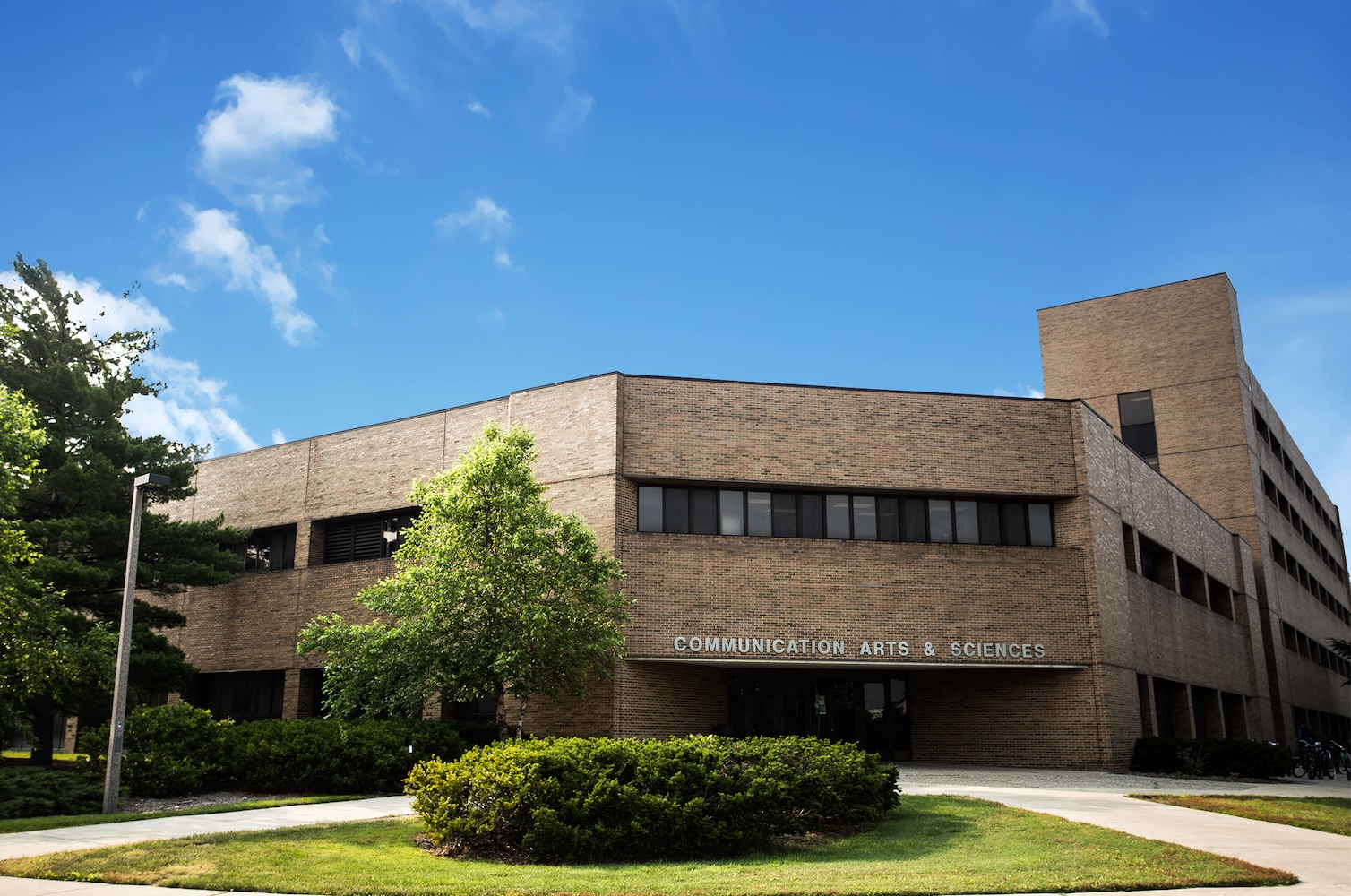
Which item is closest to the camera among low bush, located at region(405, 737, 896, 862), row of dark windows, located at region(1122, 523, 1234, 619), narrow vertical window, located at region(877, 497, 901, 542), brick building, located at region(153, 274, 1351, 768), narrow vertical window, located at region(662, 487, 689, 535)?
low bush, located at region(405, 737, 896, 862)

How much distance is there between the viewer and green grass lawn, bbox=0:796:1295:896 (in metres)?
10.3

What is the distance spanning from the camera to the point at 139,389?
93.7ft

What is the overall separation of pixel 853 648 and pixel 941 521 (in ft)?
14.7

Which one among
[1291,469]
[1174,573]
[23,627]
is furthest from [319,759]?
[1291,469]

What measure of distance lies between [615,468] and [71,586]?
13.5 m

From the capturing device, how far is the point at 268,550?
111 feet

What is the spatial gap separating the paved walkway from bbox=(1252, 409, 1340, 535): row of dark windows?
107 feet

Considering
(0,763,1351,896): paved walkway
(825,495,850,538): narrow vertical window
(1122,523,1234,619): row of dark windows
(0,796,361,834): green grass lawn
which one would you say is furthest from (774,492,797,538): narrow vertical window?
(0,796,361,834): green grass lawn

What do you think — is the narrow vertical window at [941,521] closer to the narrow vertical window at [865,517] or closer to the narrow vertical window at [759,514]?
the narrow vertical window at [865,517]

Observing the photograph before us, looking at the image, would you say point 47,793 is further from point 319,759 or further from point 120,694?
point 319,759

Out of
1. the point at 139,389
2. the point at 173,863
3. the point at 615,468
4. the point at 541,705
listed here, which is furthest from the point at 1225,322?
the point at 173,863

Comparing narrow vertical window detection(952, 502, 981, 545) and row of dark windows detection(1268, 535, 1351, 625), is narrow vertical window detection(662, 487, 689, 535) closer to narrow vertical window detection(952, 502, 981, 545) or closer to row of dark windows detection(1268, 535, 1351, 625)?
narrow vertical window detection(952, 502, 981, 545)

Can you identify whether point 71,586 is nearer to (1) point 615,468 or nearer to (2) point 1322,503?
(1) point 615,468

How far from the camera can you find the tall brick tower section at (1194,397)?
47125 mm
